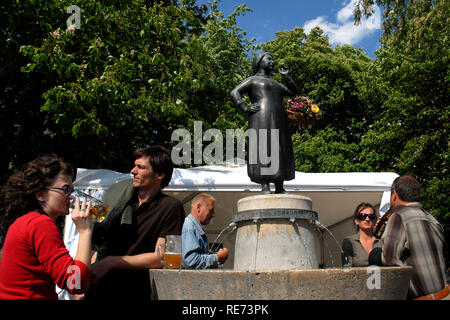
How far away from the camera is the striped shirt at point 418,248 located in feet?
9.43

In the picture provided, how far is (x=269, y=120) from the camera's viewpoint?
4.64m

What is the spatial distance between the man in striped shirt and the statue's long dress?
1731 mm

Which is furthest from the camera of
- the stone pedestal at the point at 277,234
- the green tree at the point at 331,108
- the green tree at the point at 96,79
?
the green tree at the point at 331,108

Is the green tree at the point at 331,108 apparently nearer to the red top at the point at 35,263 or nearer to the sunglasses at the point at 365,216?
the sunglasses at the point at 365,216

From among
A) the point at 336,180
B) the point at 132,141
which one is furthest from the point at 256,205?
the point at 132,141

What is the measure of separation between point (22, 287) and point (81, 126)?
273 inches

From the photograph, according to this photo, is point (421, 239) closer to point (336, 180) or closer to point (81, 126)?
point (336, 180)

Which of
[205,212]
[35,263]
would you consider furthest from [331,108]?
[35,263]

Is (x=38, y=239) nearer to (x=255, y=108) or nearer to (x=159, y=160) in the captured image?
(x=159, y=160)

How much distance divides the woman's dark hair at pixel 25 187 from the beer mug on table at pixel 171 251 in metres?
0.72

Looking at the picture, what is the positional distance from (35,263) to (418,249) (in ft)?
8.01
